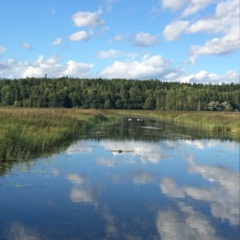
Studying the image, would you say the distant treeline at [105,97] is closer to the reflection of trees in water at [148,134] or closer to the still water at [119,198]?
the reflection of trees in water at [148,134]

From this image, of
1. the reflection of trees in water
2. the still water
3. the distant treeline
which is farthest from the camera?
the distant treeline

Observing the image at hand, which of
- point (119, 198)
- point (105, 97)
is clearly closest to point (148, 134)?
point (119, 198)

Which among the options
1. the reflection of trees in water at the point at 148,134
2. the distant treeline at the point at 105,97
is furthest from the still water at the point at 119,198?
the distant treeline at the point at 105,97

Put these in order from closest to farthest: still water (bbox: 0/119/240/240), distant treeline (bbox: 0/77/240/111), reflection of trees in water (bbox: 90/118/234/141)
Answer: still water (bbox: 0/119/240/240)
reflection of trees in water (bbox: 90/118/234/141)
distant treeline (bbox: 0/77/240/111)

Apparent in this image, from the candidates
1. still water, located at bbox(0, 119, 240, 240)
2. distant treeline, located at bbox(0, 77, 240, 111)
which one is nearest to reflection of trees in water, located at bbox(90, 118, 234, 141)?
still water, located at bbox(0, 119, 240, 240)

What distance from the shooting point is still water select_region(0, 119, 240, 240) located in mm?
8156

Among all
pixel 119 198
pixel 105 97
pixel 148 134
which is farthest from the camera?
pixel 105 97

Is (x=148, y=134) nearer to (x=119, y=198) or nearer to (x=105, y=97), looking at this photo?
(x=119, y=198)

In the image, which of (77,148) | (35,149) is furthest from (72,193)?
(77,148)

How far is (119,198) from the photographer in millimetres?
10703

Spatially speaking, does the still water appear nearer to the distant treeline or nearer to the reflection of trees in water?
the reflection of trees in water

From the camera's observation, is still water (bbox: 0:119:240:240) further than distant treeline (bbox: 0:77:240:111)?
No

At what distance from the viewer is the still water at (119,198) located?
26.8 feet

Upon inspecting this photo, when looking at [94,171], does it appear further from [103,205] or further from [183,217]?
[183,217]
